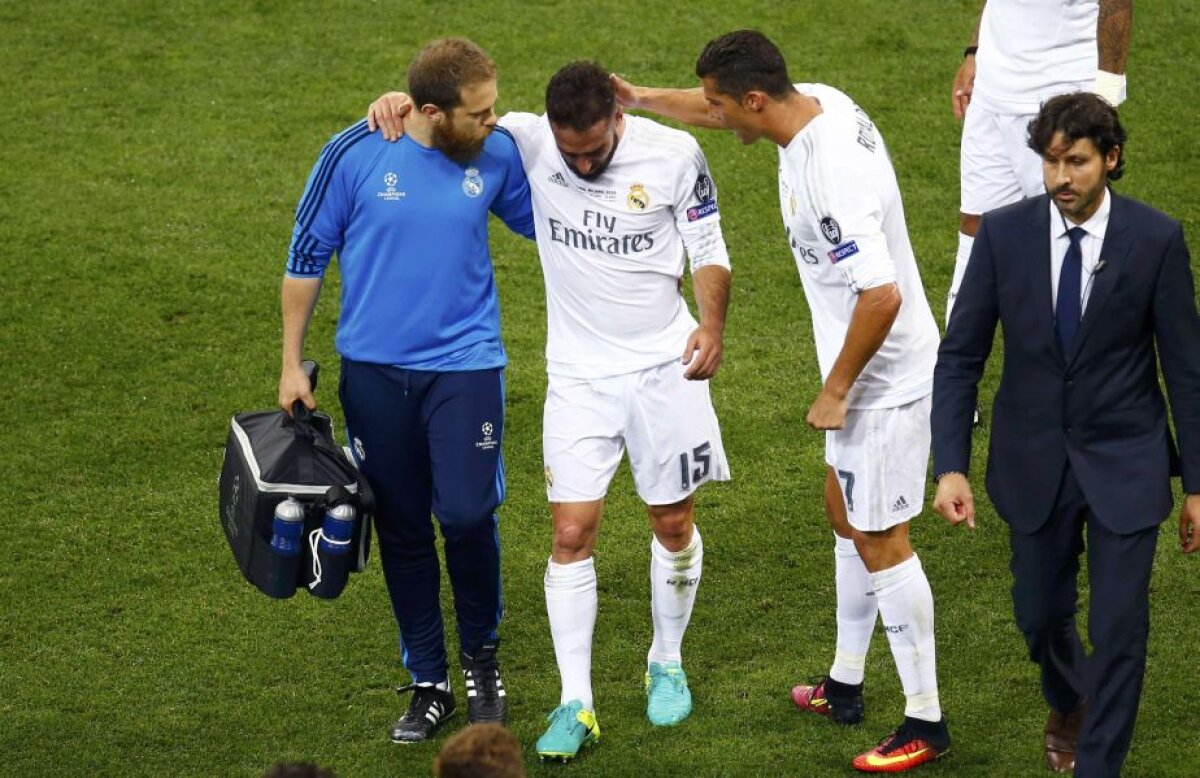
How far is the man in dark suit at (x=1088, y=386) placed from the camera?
4316mm

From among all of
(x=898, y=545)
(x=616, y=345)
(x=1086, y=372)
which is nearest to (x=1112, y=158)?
(x=1086, y=372)

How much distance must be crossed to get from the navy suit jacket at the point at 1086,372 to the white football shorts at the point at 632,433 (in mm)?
936

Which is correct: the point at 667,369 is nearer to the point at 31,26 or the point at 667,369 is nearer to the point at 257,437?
the point at 257,437

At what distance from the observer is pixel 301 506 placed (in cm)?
504

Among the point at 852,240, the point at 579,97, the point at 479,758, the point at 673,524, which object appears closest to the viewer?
the point at 479,758

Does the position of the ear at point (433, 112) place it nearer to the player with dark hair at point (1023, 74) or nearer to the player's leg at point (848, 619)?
the player's leg at point (848, 619)

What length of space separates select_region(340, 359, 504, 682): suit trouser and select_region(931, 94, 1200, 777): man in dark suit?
4.43 feet

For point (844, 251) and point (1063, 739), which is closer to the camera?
point (844, 251)

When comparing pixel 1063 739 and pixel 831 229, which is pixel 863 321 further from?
pixel 1063 739

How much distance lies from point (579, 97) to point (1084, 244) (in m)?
1.42

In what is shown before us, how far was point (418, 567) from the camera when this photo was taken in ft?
17.7

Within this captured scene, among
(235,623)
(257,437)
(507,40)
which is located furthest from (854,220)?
(507,40)

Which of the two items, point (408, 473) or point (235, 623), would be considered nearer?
point (408, 473)

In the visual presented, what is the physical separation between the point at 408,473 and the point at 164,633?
1319 millimetres
